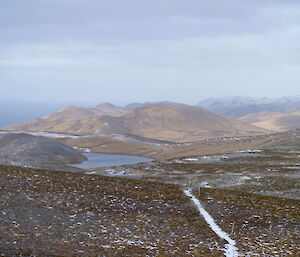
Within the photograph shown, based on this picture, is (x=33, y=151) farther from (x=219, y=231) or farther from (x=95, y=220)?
(x=219, y=231)

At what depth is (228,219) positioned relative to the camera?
1174 inches

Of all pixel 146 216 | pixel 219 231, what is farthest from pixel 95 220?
pixel 219 231

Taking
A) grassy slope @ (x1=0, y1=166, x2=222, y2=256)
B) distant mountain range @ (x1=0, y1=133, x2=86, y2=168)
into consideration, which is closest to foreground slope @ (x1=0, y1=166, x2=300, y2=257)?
grassy slope @ (x1=0, y1=166, x2=222, y2=256)

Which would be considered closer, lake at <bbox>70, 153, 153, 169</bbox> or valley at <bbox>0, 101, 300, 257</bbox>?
valley at <bbox>0, 101, 300, 257</bbox>

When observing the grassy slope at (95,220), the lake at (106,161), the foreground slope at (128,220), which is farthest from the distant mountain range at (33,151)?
the foreground slope at (128,220)

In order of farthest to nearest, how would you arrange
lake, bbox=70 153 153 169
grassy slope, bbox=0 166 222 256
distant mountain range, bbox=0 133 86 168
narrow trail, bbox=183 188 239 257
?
lake, bbox=70 153 153 169 → distant mountain range, bbox=0 133 86 168 → narrow trail, bbox=183 188 239 257 → grassy slope, bbox=0 166 222 256

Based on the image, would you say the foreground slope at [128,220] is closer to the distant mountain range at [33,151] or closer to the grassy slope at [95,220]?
the grassy slope at [95,220]

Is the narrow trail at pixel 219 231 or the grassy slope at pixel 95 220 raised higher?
the grassy slope at pixel 95 220

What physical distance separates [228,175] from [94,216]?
107 feet

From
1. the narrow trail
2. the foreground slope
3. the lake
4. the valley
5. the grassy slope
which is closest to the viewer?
the grassy slope

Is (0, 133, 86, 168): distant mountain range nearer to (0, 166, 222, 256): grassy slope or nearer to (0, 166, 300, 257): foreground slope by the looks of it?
(0, 166, 222, 256): grassy slope

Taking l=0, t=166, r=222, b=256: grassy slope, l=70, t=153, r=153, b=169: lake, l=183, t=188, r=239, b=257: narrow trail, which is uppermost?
l=0, t=166, r=222, b=256: grassy slope

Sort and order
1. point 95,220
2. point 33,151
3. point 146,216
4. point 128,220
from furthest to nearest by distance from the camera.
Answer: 1. point 33,151
2. point 146,216
3. point 128,220
4. point 95,220

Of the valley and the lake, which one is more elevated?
the valley
